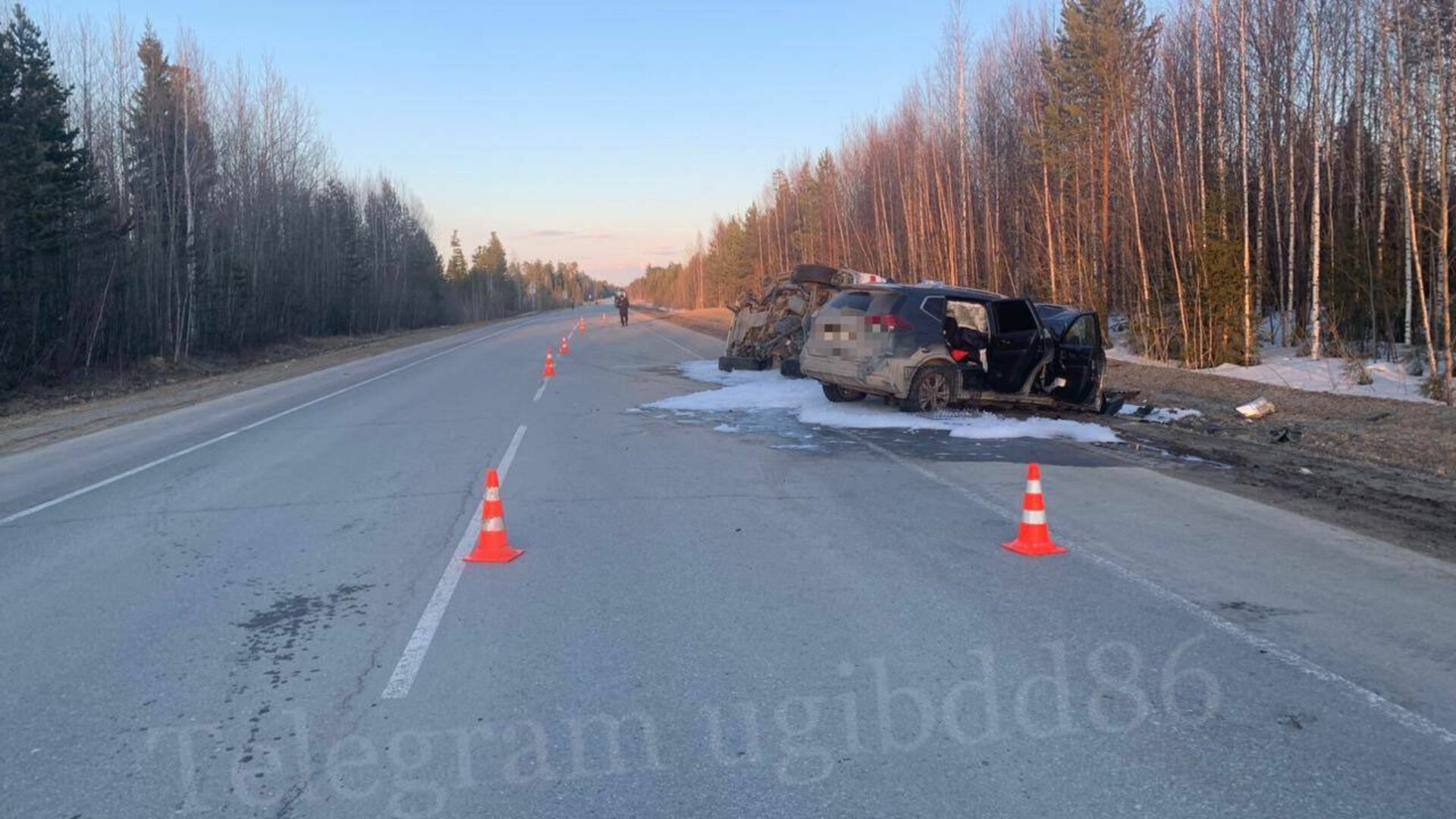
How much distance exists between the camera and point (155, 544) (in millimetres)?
7305

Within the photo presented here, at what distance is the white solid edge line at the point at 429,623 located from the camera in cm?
450

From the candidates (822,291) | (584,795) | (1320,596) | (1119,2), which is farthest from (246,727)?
(1119,2)

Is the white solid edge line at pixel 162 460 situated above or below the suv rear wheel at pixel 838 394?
below

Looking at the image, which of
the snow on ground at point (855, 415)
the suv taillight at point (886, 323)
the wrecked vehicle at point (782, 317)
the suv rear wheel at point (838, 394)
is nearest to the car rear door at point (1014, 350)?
the snow on ground at point (855, 415)

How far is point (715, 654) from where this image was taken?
4816 mm

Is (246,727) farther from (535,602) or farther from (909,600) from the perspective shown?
(909,600)

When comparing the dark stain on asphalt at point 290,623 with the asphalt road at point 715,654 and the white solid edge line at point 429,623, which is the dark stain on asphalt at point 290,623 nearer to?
the asphalt road at point 715,654

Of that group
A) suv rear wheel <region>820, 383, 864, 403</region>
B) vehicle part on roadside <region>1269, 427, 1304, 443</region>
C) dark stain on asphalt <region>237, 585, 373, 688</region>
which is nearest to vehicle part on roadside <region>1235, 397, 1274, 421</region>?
vehicle part on roadside <region>1269, 427, 1304, 443</region>

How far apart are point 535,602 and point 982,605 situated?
8.35 ft

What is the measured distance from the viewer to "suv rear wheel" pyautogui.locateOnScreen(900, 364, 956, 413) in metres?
13.5

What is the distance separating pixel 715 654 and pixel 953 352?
370 inches

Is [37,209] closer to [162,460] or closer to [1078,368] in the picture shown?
[162,460]

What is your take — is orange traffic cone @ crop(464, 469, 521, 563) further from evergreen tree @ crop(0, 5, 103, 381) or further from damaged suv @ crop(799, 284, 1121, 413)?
evergreen tree @ crop(0, 5, 103, 381)

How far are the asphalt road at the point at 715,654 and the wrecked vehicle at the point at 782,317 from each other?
10.3 meters
